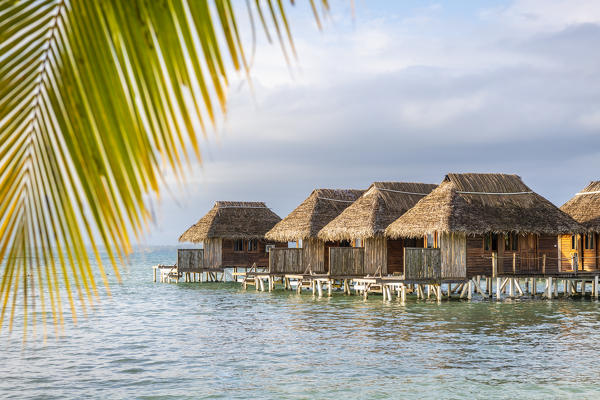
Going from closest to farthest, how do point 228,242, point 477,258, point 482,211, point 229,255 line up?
point 477,258 < point 482,211 < point 228,242 < point 229,255

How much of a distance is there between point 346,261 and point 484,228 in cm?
639

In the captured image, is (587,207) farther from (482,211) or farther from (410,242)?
(410,242)

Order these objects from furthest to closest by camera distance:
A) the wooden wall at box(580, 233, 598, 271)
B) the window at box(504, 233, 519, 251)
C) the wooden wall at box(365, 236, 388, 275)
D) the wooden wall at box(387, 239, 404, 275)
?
the wooden wall at box(580, 233, 598, 271)
the wooden wall at box(387, 239, 404, 275)
the wooden wall at box(365, 236, 388, 275)
the window at box(504, 233, 519, 251)

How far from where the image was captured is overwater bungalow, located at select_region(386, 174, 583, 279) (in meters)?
26.3

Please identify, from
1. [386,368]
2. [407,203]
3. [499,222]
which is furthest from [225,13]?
[407,203]

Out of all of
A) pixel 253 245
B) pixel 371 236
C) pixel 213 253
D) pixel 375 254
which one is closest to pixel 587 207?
pixel 375 254

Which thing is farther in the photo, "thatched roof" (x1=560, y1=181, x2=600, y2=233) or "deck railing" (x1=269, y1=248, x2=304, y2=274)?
"deck railing" (x1=269, y1=248, x2=304, y2=274)

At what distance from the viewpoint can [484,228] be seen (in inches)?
1027

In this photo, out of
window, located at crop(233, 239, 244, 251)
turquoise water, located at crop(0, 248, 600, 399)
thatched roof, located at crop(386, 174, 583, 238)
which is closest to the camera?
turquoise water, located at crop(0, 248, 600, 399)

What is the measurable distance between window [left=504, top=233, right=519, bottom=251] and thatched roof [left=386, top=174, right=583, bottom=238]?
0.69 metres

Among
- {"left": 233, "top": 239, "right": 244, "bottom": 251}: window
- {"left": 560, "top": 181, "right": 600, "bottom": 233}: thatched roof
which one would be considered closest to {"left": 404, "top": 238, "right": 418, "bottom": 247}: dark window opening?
{"left": 560, "top": 181, "right": 600, "bottom": 233}: thatched roof

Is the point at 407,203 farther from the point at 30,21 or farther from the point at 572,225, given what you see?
the point at 30,21

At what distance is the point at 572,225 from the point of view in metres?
28.2

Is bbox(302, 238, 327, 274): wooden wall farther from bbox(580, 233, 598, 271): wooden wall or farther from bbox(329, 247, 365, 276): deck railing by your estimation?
bbox(580, 233, 598, 271): wooden wall
